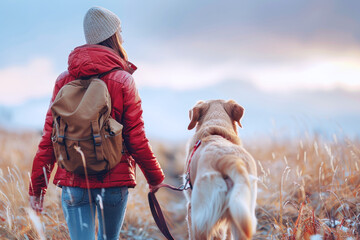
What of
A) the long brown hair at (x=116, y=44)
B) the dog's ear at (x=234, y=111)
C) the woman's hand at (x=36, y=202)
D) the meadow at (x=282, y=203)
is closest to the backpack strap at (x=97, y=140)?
the meadow at (x=282, y=203)

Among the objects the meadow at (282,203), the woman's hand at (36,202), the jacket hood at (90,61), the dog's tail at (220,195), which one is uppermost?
the jacket hood at (90,61)

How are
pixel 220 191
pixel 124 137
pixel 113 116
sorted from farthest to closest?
pixel 124 137
pixel 113 116
pixel 220 191

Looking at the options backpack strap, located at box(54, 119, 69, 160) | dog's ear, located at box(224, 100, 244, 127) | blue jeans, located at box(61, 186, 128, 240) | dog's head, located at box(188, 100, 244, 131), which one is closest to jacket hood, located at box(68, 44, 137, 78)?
backpack strap, located at box(54, 119, 69, 160)

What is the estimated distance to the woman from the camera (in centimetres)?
226

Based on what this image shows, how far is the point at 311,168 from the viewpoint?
15.9 feet

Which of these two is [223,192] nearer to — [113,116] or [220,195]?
[220,195]

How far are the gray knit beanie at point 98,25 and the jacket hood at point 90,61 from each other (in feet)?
0.66

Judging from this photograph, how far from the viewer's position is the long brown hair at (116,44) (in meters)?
2.50

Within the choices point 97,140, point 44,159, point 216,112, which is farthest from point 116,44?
point 216,112

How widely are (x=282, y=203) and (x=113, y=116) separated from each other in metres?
2.35

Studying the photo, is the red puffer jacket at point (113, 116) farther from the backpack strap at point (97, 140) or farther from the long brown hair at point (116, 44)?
the backpack strap at point (97, 140)

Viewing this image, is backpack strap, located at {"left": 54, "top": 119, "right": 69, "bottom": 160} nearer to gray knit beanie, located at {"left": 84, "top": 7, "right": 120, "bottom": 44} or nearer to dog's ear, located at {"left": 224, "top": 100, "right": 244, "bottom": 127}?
gray knit beanie, located at {"left": 84, "top": 7, "right": 120, "bottom": 44}

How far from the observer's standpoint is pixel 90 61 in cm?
222

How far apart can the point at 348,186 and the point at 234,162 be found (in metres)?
2.55
